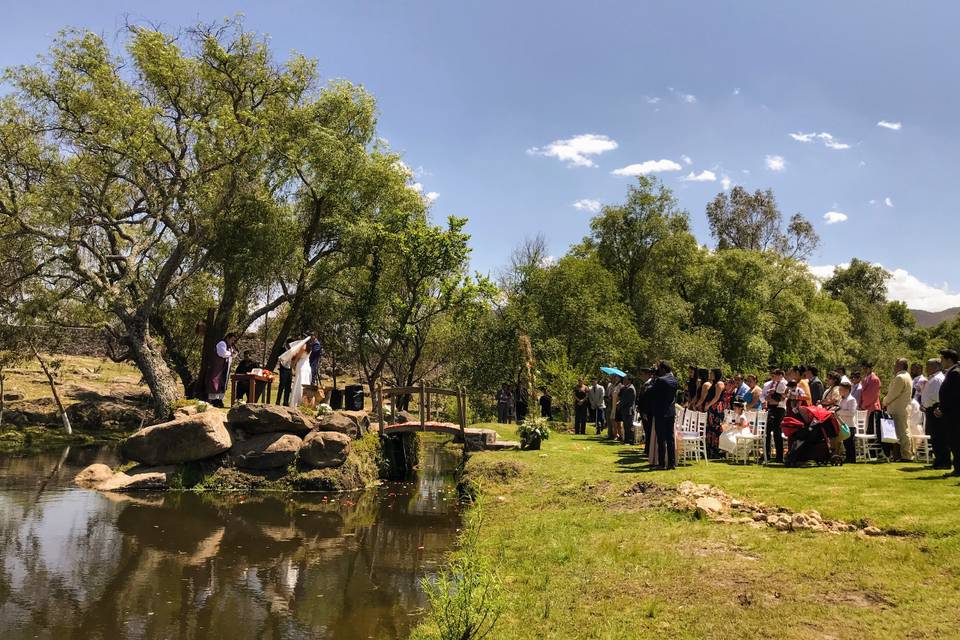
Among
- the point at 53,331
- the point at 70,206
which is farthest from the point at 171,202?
the point at 53,331

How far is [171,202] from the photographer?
22.8 m

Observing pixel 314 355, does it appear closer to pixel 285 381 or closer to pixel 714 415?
pixel 285 381

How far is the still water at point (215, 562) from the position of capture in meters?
6.98

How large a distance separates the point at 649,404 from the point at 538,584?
228 inches

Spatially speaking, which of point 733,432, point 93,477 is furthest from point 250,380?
point 733,432

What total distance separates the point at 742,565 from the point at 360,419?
12.7 metres

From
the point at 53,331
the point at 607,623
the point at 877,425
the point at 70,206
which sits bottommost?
the point at 607,623

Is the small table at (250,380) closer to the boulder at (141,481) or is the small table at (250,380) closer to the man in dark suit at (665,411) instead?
the boulder at (141,481)

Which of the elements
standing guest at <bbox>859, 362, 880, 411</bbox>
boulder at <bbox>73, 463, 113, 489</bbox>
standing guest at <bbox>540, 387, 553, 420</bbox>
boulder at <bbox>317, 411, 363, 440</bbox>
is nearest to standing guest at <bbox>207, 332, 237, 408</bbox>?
boulder at <bbox>73, 463, 113, 489</bbox>

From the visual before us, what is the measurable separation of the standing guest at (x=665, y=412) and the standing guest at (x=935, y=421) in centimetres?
403

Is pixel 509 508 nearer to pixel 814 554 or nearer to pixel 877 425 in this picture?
pixel 814 554

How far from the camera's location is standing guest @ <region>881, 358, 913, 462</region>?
11598mm

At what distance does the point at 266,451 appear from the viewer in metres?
16.0

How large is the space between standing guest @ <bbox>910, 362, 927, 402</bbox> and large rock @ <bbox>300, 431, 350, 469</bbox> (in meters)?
12.8
